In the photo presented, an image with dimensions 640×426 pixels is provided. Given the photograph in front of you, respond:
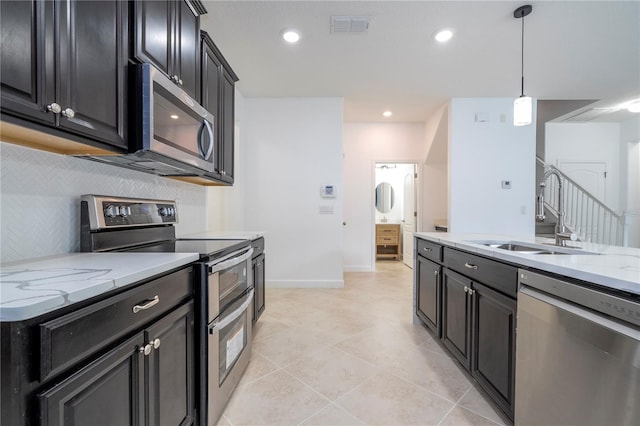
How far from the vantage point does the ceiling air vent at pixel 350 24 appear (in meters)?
2.30

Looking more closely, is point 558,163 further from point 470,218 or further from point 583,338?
point 583,338

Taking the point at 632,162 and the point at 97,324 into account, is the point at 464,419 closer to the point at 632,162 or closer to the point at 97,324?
the point at 97,324

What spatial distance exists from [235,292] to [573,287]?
164 cm

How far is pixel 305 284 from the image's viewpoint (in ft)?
13.3

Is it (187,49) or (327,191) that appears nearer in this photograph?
(187,49)

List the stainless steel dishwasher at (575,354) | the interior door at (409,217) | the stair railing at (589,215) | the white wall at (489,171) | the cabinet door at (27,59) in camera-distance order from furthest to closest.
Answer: the interior door at (409,217), the stair railing at (589,215), the white wall at (489,171), the stainless steel dishwasher at (575,354), the cabinet door at (27,59)

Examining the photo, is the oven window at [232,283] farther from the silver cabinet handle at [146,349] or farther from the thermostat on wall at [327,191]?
the thermostat on wall at [327,191]

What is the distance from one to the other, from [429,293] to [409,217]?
3.51 metres

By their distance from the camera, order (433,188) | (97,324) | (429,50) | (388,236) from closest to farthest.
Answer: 1. (97,324)
2. (429,50)
3. (433,188)
4. (388,236)

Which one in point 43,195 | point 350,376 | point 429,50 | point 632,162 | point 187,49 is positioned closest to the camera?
point 43,195

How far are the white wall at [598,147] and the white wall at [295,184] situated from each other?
505 cm

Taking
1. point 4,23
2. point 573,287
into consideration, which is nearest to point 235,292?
point 4,23

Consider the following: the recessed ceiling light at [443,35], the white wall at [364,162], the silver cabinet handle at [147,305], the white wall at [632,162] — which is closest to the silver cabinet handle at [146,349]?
the silver cabinet handle at [147,305]

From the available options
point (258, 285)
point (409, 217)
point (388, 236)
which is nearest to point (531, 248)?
point (258, 285)
